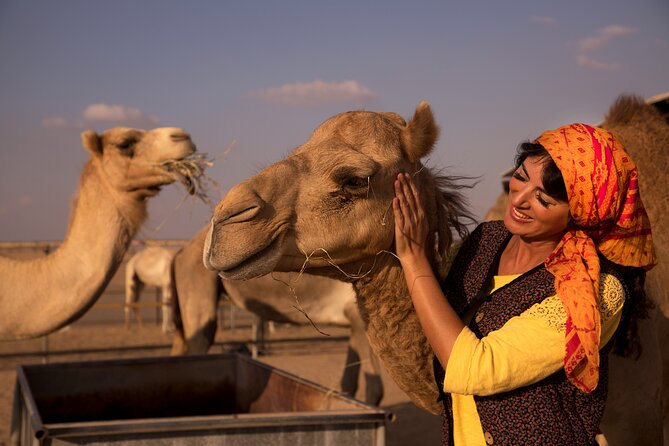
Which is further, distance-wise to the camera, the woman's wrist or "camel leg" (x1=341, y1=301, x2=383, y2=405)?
"camel leg" (x1=341, y1=301, x2=383, y2=405)

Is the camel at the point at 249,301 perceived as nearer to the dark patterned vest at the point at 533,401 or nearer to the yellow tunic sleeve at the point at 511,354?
the dark patterned vest at the point at 533,401

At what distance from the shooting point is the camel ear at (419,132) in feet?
7.20

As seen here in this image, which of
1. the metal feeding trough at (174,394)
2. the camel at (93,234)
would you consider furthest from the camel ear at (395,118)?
the camel at (93,234)

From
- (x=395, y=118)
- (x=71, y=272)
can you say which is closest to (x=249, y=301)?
(x=71, y=272)

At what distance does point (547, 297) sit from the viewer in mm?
1803

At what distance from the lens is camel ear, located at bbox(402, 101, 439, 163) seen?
220 centimetres

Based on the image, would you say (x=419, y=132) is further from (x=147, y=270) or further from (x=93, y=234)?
(x=147, y=270)

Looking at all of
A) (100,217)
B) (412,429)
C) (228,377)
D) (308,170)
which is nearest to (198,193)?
(100,217)

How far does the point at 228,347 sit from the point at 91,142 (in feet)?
22.6

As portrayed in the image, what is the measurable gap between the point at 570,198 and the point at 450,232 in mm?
587

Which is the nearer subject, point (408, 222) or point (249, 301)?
point (408, 222)

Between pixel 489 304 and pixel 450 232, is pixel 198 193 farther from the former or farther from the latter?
pixel 489 304

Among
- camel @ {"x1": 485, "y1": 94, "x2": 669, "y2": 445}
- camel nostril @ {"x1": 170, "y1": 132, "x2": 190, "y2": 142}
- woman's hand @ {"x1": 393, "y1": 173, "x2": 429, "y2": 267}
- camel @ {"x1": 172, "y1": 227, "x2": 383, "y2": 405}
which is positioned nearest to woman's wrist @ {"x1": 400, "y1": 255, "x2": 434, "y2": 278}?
woman's hand @ {"x1": 393, "y1": 173, "x2": 429, "y2": 267}

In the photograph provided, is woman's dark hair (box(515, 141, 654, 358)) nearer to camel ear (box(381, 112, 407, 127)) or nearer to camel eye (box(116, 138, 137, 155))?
camel ear (box(381, 112, 407, 127))
